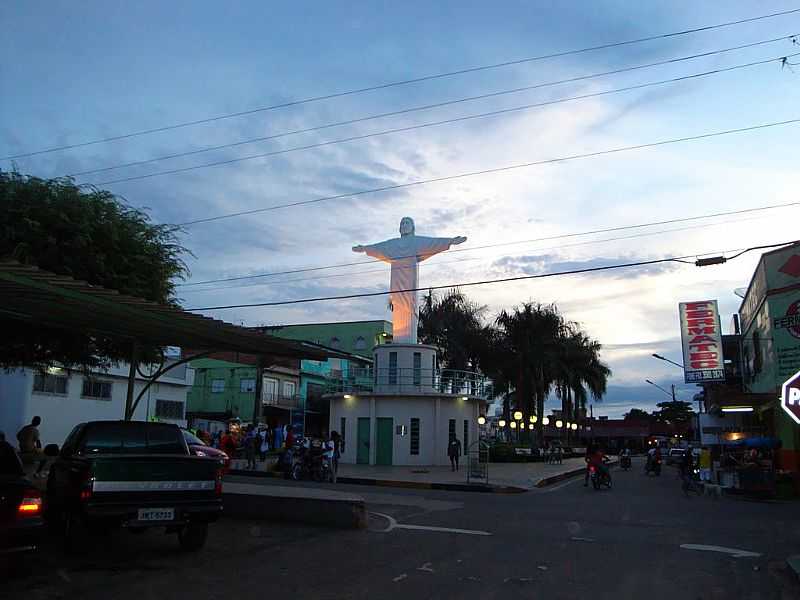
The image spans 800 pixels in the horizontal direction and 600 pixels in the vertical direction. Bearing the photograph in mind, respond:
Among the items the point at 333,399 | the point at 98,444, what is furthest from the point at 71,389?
the point at 98,444

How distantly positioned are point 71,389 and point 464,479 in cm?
2082

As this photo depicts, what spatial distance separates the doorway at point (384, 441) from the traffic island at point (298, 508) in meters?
22.9

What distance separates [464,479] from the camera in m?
27.3

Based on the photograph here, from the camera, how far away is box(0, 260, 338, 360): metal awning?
9.03m

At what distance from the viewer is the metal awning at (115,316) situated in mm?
9031

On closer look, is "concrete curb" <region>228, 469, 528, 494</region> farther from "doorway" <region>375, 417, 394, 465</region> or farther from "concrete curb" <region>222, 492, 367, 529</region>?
"concrete curb" <region>222, 492, 367, 529</region>

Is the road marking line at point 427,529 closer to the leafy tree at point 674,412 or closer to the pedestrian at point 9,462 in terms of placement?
the pedestrian at point 9,462

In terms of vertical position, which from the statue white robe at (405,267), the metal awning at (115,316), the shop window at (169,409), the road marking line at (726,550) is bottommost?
the road marking line at (726,550)

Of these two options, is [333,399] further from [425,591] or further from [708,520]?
[425,591]

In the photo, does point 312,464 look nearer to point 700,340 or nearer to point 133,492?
point 133,492

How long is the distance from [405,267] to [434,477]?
40.0 feet

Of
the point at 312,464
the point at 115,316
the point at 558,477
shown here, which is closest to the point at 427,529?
the point at 115,316

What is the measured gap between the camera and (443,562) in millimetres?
9508

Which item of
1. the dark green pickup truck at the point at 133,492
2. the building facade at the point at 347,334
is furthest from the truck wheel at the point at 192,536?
the building facade at the point at 347,334
